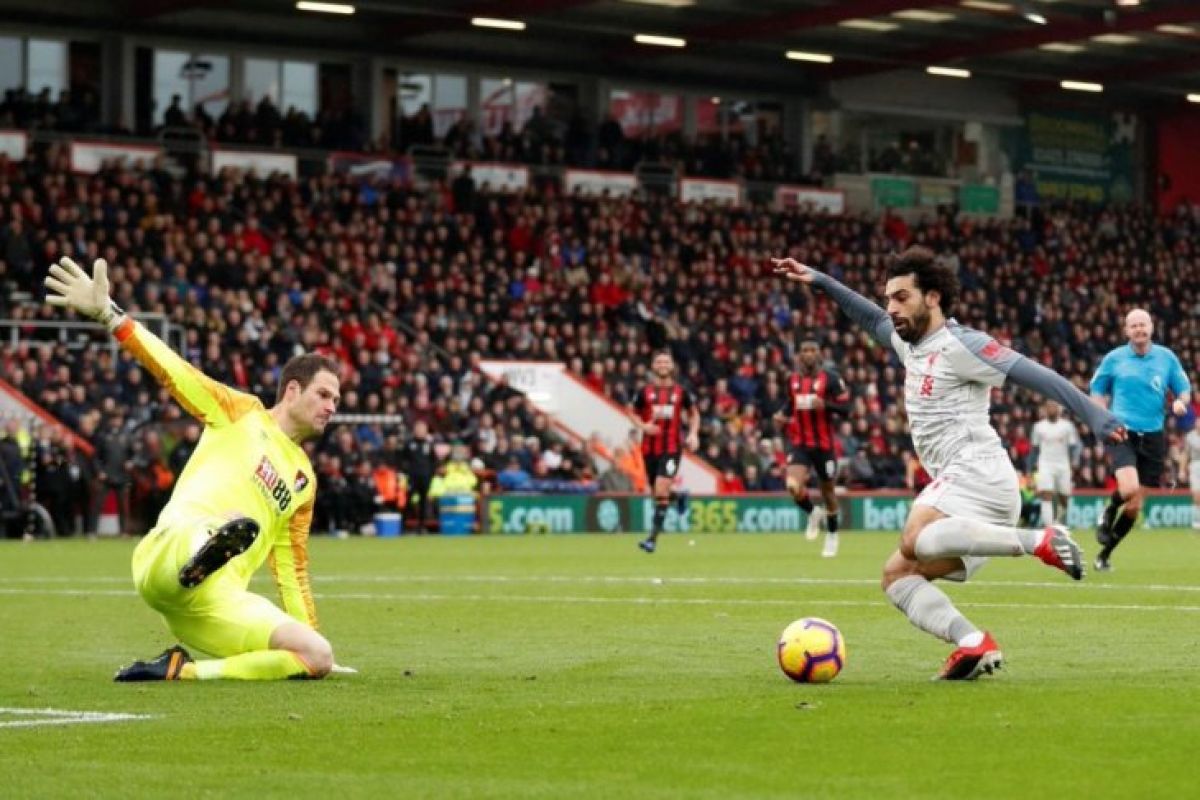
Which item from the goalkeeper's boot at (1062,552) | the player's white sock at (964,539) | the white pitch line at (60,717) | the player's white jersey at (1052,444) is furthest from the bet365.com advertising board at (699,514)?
the white pitch line at (60,717)

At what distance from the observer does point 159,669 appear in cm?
1120

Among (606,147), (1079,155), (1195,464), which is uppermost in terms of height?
(1079,155)

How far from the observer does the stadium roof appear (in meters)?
50.1

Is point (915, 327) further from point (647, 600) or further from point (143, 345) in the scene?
point (647, 600)

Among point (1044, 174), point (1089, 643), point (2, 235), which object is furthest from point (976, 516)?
point (1044, 174)

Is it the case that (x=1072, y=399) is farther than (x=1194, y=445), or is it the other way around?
(x=1194, y=445)

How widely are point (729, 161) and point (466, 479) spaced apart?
21479mm

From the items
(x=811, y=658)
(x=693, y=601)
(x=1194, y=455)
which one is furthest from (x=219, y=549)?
(x=1194, y=455)

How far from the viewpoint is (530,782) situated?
24.5ft

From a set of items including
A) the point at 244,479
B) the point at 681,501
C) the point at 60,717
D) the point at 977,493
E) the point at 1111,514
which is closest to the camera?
the point at 60,717

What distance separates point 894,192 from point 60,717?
5433 centimetres

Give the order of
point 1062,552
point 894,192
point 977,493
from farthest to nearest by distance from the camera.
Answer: point 894,192, point 977,493, point 1062,552

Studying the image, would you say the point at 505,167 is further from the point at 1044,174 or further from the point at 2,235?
the point at 1044,174

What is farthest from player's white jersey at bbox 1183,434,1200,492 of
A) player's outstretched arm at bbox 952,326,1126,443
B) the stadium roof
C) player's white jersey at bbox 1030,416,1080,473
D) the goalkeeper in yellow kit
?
the goalkeeper in yellow kit
